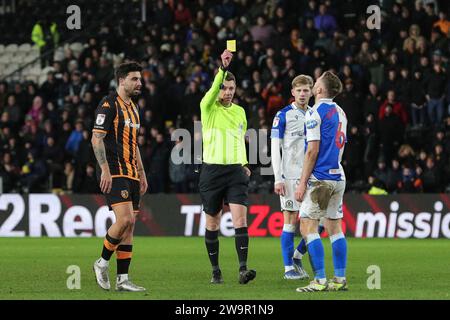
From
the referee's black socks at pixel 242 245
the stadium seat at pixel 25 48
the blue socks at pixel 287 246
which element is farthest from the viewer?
the stadium seat at pixel 25 48

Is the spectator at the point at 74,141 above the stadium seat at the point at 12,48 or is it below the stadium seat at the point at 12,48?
below

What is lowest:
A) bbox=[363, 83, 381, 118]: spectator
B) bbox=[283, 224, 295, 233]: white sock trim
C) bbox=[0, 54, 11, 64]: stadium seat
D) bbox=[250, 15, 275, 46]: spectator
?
bbox=[283, 224, 295, 233]: white sock trim

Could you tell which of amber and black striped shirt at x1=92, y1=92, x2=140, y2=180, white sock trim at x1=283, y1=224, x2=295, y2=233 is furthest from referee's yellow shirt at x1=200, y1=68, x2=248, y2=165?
amber and black striped shirt at x1=92, y1=92, x2=140, y2=180

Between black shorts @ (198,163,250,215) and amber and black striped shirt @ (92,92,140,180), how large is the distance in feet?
4.42

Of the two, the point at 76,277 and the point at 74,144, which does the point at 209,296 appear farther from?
the point at 74,144

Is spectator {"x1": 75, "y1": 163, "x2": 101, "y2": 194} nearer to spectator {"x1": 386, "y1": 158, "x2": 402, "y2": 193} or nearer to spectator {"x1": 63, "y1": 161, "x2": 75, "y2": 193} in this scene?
spectator {"x1": 63, "y1": 161, "x2": 75, "y2": 193}

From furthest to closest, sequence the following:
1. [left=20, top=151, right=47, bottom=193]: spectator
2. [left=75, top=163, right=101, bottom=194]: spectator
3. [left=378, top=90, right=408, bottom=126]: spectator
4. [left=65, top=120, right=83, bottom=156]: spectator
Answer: [left=65, top=120, right=83, bottom=156]: spectator
[left=20, top=151, right=47, bottom=193]: spectator
[left=75, top=163, right=101, bottom=194]: spectator
[left=378, top=90, right=408, bottom=126]: spectator

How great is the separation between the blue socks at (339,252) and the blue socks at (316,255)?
0.53ft

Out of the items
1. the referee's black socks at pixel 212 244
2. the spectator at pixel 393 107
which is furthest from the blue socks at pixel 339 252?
the spectator at pixel 393 107

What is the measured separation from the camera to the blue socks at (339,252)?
458 inches

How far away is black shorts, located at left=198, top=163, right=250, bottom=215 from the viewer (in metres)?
13.3

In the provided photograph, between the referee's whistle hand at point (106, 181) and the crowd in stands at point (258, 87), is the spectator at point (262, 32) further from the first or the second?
the referee's whistle hand at point (106, 181)

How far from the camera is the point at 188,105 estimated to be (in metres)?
26.2
